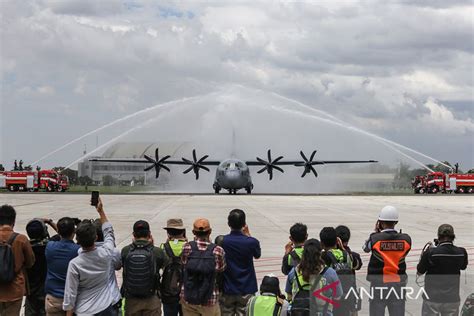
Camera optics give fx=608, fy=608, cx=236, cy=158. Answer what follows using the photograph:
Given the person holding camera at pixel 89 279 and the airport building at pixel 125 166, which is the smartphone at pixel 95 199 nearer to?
the person holding camera at pixel 89 279

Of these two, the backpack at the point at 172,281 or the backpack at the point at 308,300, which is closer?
the backpack at the point at 308,300

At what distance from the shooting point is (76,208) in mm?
32688

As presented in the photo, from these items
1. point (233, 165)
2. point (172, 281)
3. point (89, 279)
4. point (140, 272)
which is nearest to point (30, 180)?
point (233, 165)

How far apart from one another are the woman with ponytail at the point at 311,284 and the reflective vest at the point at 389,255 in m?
1.31

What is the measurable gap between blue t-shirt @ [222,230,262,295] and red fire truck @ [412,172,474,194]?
198ft

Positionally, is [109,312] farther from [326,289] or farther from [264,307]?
[326,289]

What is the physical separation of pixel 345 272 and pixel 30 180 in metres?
58.8

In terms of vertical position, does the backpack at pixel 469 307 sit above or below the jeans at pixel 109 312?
→ above

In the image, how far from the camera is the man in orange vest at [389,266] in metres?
7.57

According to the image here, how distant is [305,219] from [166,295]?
19.8 meters

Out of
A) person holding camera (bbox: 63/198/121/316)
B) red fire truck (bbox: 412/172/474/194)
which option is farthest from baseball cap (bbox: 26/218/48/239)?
red fire truck (bbox: 412/172/474/194)

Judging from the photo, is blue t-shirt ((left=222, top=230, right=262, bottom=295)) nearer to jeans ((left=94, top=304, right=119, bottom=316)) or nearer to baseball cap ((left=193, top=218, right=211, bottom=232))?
baseball cap ((left=193, top=218, right=211, bottom=232))

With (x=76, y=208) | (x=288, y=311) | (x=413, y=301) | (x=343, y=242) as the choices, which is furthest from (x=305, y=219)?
(x=288, y=311)

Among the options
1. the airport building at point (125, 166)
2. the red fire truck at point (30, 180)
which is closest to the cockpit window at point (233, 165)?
the red fire truck at point (30, 180)
